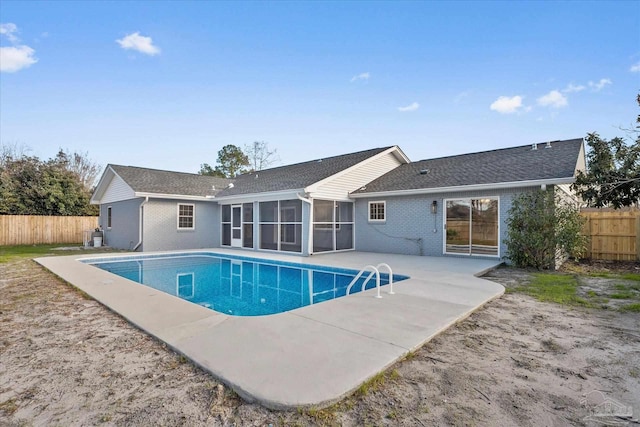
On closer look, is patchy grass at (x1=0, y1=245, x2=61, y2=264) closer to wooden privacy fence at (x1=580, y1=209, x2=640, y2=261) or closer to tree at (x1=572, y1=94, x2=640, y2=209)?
tree at (x1=572, y1=94, x2=640, y2=209)

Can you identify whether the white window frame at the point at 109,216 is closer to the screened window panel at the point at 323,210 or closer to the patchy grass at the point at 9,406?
the screened window panel at the point at 323,210

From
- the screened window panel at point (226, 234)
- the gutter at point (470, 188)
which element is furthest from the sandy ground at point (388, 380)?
the screened window panel at point (226, 234)

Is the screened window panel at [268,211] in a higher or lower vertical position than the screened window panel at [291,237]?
higher

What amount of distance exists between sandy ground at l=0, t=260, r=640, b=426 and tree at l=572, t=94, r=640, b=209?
6050 millimetres

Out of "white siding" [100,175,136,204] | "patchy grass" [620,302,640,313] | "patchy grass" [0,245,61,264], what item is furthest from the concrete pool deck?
"white siding" [100,175,136,204]

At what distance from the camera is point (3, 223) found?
17141mm

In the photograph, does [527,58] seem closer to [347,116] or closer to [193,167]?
[347,116]

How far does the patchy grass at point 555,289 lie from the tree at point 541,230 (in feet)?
3.24

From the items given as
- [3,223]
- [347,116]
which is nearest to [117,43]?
[347,116]

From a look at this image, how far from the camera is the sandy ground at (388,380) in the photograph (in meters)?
2.36

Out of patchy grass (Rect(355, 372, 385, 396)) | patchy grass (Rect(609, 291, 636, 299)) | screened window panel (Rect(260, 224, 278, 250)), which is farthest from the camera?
screened window panel (Rect(260, 224, 278, 250))

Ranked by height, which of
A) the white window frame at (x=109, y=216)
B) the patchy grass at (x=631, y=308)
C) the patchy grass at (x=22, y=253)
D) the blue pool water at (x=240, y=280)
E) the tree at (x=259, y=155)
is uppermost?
the tree at (x=259, y=155)

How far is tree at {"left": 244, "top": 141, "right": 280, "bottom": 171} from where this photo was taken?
3494 centimetres

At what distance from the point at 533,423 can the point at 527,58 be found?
13494 millimetres
